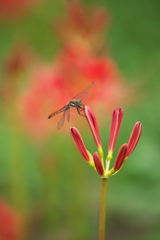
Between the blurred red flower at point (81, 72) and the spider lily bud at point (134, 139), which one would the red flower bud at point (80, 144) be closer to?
the spider lily bud at point (134, 139)

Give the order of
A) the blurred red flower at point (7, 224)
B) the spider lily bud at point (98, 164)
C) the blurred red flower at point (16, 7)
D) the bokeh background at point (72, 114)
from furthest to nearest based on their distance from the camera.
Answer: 1. the blurred red flower at point (16, 7)
2. the bokeh background at point (72, 114)
3. the blurred red flower at point (7, 224)
4. the spider lily bud at point (98, 164)

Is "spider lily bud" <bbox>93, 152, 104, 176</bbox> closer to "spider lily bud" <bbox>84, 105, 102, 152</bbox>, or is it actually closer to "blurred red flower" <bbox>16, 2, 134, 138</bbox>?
"spider lily bud" <bbox>84, 105, 102, 152</bbox>

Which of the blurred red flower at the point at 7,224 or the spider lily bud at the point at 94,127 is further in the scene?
the blurred red flower at the point at 7,224

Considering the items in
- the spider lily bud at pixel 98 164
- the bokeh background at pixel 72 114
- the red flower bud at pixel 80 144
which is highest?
the bokeh background at pixel 72 114

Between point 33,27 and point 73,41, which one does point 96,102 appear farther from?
point 33,27

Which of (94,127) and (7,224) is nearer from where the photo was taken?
(94,127)

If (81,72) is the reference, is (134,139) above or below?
below

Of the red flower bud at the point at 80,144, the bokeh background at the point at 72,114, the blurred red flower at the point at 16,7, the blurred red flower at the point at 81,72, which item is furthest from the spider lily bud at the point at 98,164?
the blurred red flower at the point at 16,7

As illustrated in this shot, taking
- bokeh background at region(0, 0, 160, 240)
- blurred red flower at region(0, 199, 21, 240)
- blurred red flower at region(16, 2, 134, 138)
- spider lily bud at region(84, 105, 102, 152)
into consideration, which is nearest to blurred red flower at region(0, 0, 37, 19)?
bokeh background at region(0, 0, 160, 240)

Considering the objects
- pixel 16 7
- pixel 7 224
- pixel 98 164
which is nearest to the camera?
pixel 98 164

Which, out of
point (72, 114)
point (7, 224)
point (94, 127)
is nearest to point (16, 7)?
point (72, 114)

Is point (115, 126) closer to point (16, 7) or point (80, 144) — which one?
point (80, 144)
